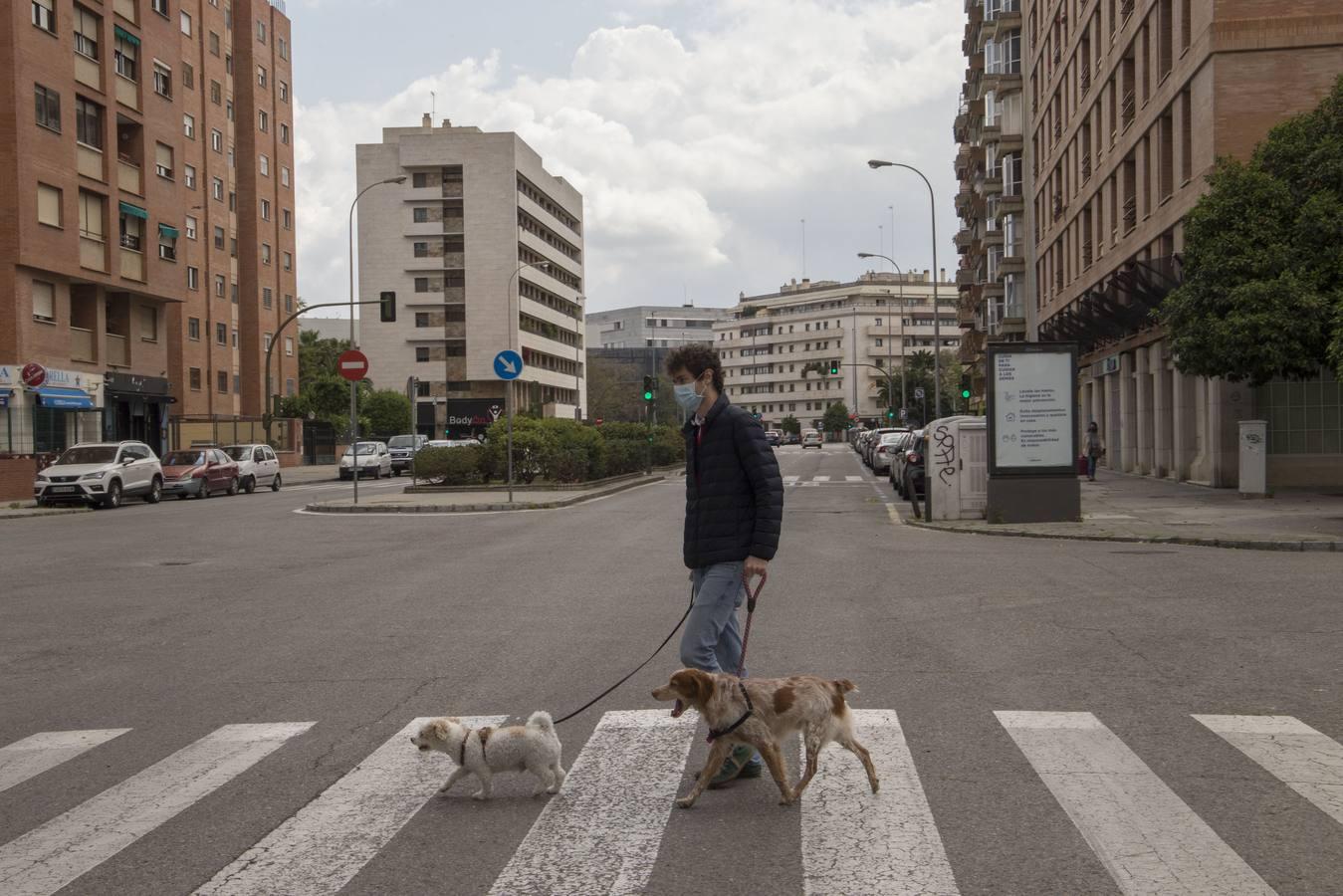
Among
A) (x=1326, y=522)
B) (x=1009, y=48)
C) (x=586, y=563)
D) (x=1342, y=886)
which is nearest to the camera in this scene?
(x=1342, y=886)

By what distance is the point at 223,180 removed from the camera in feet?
209

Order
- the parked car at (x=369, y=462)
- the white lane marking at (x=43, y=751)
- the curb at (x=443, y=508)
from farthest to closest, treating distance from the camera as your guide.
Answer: the parked car at (x=369, y=462)
the curb at (x=443, y=508)
the white lane marking at (x=43, y=751)

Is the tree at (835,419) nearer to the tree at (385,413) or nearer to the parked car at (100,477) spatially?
the tree at (385,413)

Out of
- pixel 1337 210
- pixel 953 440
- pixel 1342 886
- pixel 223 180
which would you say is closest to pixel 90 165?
pixel 223 180

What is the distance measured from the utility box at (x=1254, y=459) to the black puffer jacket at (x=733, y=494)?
21344 mm

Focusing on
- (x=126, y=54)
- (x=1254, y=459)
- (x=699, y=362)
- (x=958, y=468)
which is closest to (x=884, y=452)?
(x=1254, y=459)

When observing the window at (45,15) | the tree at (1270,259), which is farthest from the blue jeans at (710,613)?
the window at (45,15)

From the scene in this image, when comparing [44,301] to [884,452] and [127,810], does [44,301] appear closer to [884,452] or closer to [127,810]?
[884,452]

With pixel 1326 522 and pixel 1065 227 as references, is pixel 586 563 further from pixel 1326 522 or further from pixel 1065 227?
pixel 1065 227

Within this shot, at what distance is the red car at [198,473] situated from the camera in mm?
33375

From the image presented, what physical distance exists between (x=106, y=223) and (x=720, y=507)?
129 ft

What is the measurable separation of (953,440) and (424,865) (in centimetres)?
1761

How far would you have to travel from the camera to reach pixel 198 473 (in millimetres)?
33969

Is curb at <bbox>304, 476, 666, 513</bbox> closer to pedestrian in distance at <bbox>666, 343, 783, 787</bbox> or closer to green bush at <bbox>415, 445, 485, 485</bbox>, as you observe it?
green bush at <bbox>415, 445, 485, 485</bbox>
